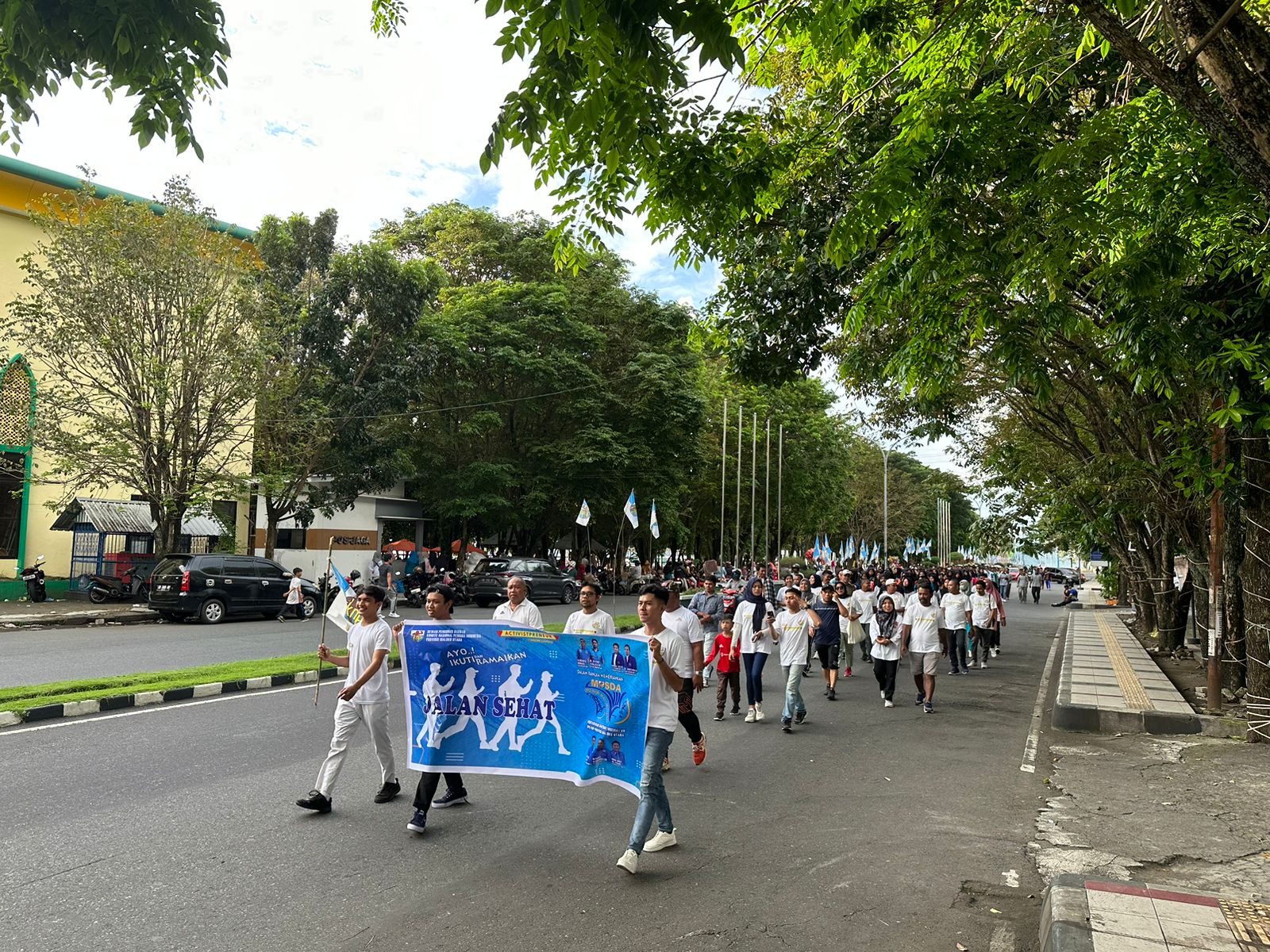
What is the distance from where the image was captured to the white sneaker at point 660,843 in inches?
227

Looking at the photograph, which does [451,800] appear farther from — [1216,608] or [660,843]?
[1216,608]

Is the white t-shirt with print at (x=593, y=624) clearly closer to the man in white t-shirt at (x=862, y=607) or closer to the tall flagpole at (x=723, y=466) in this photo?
the man in white t-shirt at (x=862, y=607)

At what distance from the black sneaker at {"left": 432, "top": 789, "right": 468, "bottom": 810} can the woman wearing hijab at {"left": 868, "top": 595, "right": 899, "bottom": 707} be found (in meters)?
6.86

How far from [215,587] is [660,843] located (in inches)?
743

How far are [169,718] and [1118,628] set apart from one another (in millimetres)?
26952

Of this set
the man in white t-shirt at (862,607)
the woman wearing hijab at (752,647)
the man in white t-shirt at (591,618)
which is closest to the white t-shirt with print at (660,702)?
the man in white t-shirt at (591,618)

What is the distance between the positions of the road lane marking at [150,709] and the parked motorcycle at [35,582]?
1670 centimetres

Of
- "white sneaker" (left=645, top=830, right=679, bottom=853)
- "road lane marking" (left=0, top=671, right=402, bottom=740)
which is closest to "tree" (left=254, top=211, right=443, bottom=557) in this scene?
"road lane marking" (left=0, top=671, right=402, bottom=740)

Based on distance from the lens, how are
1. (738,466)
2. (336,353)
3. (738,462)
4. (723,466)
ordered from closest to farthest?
(336,353) < (723,466) < (738,462) < (738,466)

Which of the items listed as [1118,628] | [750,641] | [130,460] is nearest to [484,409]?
[130,460]

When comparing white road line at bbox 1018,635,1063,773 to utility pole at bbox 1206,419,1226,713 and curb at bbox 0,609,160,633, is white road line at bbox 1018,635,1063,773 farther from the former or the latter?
curb at bbox 0,609,160,633

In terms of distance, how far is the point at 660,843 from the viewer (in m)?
5.80

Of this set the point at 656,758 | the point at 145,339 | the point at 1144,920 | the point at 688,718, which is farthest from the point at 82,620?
the point at 1144,920

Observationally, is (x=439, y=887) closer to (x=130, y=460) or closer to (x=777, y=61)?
(x=777, y=61)
